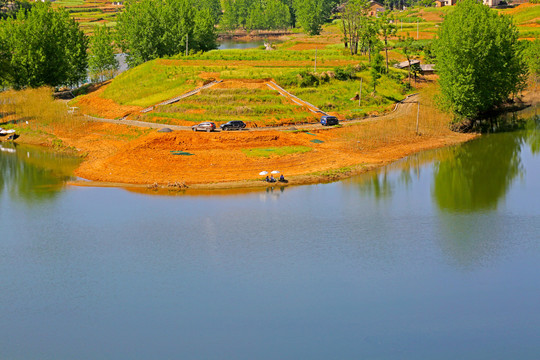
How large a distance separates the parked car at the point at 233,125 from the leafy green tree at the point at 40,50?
5639 centimetres

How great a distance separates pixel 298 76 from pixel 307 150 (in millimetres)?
32518

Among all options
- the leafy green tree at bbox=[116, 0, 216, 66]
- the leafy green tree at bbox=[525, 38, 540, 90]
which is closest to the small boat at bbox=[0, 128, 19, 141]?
the leafy green tree at bbox=[116, 0, 216, 66]

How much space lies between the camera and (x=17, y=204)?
2960 inches

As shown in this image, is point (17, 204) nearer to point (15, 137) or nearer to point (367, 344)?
point (15, 137)

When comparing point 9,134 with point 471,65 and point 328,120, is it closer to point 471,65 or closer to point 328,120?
point 328,120

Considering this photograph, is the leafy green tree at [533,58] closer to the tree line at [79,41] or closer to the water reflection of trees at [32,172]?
the tree line at [79,41]

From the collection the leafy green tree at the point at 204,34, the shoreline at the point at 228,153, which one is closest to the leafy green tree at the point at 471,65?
the shoreline at the point at 228,153

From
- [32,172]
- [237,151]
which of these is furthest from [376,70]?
[32,172]

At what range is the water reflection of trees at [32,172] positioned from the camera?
263ft

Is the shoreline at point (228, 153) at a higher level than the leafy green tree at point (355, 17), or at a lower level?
lower

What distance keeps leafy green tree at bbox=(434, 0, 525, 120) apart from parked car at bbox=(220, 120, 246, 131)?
120ft

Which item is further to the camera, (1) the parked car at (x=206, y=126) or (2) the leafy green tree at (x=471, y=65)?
(2) the leafy green tree at (x=471, y=65)

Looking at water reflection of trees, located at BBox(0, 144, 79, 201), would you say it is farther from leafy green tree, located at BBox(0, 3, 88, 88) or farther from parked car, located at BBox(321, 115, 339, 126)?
parked car, located at BBox(321, 115, 339, 126)

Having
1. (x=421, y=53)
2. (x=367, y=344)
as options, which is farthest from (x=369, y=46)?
(x=367, y=344)
